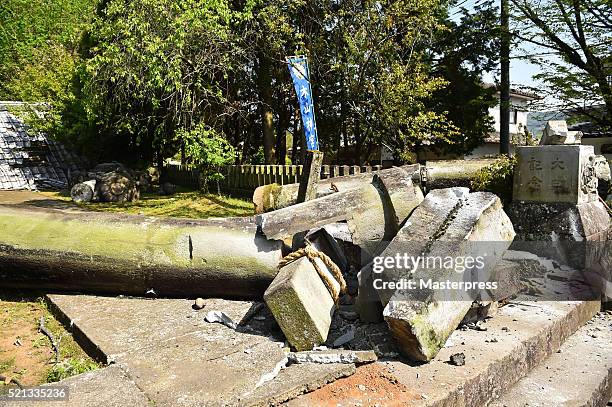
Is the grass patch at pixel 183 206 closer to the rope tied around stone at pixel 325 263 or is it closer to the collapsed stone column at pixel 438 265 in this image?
the rope tied around stone at pixel 325 263

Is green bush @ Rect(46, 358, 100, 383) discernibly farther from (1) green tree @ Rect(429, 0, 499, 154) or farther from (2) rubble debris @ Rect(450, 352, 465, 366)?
(1) green tree @ Rect(429, 0, 499, 154)

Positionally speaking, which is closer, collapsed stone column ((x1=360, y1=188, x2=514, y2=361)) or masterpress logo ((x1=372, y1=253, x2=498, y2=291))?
collapsed stone column ((x1=360, y1=188, x2=514, y2=361))

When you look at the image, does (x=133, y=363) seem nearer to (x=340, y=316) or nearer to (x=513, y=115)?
(x=340, y=316)

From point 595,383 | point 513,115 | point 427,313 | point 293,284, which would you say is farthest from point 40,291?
point 513,115

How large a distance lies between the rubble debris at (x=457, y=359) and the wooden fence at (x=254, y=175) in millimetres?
6747

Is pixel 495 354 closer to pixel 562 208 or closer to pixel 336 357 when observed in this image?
pixel 336 357

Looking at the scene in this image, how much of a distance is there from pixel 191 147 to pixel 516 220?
6904 mm

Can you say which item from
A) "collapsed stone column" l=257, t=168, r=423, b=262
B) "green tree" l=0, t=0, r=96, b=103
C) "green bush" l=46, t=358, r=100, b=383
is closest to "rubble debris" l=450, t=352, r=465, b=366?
"collapsed stone column" l=257, t=168, r=423, b=262

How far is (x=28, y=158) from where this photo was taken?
1588 cm

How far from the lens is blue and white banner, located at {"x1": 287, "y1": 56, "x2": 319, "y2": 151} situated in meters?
8.73

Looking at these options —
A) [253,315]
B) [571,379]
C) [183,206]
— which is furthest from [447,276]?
[183,206]

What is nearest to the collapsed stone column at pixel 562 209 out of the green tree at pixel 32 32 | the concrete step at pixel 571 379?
the concrete step at pixel 571 379

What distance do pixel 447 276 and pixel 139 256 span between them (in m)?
2.39

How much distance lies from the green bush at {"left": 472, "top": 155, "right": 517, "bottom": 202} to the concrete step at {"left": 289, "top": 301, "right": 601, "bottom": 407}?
1.32m
